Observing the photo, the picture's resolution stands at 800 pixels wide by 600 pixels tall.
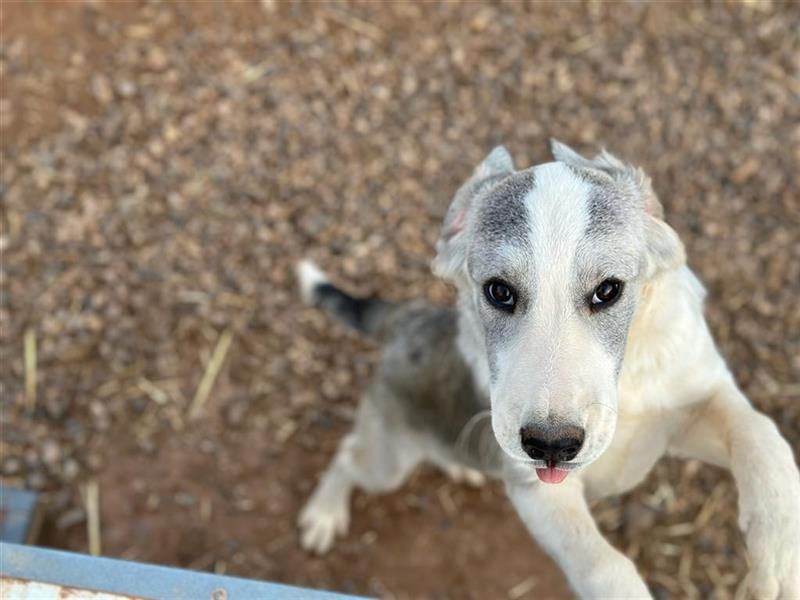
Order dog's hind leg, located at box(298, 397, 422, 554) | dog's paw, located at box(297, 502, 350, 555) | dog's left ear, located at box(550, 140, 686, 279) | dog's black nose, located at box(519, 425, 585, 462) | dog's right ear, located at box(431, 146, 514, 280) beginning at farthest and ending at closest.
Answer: dog's paw, located at box(297, 502, 350, 555)
dog's hind leg, located at box(298, 397, 422, 554)
dog's right ear, located at box(431, 146, 514, 280)
dog's left ear, located at box(550, 140, 686, 279)
dog's black nose, located at box(519, 425, 585, 462)

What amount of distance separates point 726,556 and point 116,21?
5.93 meters

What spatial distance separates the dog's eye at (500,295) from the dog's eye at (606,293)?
0.30 m

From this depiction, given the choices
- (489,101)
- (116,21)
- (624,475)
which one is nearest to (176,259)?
(116,21)

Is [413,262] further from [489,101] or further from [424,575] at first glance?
[424,575]

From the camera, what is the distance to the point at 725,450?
3773mm

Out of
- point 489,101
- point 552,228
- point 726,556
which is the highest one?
point 552,228

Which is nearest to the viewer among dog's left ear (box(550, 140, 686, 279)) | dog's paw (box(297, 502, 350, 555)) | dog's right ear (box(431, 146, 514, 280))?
dog's left ear (box(550, 140, 686, 279))

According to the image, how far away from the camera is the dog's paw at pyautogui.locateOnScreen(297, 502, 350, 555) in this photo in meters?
5.71

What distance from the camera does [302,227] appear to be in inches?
254

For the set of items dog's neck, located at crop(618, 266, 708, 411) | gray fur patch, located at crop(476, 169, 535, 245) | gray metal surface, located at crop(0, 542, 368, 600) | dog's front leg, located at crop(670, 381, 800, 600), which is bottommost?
gray metal surface, located at crop(0, 542, 368, 600)

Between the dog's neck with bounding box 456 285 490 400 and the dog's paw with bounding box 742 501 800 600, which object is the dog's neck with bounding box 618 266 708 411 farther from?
the dog's paw with bounding box 742 501 800 600

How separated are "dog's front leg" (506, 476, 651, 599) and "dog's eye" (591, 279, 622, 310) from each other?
0.87 metres

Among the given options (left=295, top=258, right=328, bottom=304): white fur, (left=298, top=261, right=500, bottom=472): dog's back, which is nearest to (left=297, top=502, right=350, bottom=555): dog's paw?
(left=298, top=261, right=500, bottom=472): dog's back

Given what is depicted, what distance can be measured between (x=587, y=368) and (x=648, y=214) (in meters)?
0.87
